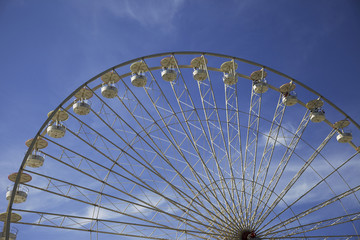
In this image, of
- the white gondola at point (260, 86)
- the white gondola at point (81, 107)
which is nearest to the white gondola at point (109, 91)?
the white gondola at point (81, 107)

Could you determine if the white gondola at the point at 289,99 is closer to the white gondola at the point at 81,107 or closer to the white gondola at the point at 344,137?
the white gondola at the point at 344,137

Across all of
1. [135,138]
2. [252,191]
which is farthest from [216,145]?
[135,138]

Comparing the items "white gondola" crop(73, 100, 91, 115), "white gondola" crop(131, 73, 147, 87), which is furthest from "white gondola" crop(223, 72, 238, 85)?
"white gondola" crop(73, 100, 91, 115)

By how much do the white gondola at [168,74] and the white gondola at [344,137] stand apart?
15566 millimetres

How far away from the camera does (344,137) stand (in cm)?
3128

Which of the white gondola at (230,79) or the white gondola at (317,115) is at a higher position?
the white gondola at (230,79)

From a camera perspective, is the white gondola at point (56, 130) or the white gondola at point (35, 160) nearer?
the white gondola at point (56, 130)

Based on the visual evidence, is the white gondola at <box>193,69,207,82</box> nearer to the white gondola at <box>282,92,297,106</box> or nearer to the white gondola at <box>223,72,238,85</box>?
the white gondola at <box>223,72,238,85</box>

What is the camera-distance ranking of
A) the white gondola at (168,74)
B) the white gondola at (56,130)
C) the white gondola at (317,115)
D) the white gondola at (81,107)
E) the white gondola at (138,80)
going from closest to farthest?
the white gondola at (81,107) < the white gondola at (56,130) < the white gondola at (138,80) < the white gondola at (168,74) < the white gondola at (317,115)

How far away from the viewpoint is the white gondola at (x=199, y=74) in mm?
26703

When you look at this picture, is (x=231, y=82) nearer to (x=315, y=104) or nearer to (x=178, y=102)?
(x=178, y=102)

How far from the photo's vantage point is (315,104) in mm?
29547

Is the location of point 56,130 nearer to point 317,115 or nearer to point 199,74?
point 199,74

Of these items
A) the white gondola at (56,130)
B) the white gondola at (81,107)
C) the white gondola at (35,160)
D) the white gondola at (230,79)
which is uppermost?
the white gondola at (230,79)
